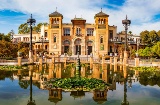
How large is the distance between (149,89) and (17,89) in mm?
8498

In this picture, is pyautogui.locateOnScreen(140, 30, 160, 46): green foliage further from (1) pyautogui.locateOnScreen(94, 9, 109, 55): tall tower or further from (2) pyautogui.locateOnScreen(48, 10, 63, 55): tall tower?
(2) pyautogui.locateOnScreen(48, 10, 63, 55): tall tower

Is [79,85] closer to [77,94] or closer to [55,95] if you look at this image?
[77,94]

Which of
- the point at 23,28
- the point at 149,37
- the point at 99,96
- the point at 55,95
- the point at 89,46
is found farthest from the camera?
the point at 23,28

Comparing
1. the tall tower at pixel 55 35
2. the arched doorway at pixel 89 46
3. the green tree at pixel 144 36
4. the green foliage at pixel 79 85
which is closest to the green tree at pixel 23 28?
the tall tower at pixel 55 35

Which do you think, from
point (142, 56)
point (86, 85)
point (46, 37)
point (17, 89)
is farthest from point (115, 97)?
point (46, 37)

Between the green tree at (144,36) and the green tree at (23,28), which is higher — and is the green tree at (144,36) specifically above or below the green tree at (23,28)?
below

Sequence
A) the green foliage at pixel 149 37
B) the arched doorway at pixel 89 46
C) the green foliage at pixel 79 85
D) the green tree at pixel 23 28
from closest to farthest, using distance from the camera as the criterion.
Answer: the green foliage at pixel 79 85 < the arched doorway at pixel 89 46 < the green foliage at pixel 149 37 < the green tree at pixel 23 28

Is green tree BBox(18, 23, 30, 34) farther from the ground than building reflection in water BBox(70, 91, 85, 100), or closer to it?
farther from the ground

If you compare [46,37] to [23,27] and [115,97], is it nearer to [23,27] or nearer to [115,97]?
[23,27]

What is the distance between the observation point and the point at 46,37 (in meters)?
61.6

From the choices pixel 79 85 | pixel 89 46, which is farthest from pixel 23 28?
pixel 79 85

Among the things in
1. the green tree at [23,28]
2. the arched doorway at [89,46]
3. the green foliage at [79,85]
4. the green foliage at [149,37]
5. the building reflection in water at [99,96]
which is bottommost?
the building reflection in water at [99,96]

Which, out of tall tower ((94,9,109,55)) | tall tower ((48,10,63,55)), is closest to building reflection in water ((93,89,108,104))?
tall tower ((48,10,63,55))

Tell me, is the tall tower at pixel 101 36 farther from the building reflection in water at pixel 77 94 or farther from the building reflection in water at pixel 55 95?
the building reflection in water at pixel 77 94
